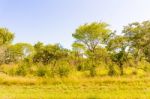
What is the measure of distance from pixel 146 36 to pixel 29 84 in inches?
836

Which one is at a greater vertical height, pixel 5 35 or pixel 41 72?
pixel 5 35

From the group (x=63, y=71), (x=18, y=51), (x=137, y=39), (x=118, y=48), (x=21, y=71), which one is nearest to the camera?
(x=63, y=71)

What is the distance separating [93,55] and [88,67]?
10.8 metres

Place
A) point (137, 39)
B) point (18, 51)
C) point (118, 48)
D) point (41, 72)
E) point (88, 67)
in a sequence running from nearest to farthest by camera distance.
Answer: point (41, 72) → point (88, 67) → point (118, 48) → point (137, 39) → point (18, 51)

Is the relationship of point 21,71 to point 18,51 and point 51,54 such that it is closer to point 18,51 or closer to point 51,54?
point 51,54

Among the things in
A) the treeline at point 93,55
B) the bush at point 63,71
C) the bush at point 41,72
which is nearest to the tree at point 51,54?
the treeline at point 93,55

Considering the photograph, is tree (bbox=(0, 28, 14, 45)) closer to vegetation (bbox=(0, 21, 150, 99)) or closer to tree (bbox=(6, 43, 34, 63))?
vegetation (bbox=(0, 21, 150, 99))

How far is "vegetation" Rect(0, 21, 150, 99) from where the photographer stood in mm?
15727

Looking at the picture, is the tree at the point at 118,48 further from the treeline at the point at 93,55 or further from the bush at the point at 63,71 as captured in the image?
the bush at the point at 63,71

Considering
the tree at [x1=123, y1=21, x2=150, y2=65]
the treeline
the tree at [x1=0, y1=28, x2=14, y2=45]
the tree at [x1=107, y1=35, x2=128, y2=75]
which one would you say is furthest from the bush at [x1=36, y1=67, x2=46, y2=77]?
the tree at [x1=0, y1=28, x2=14, y2=45]

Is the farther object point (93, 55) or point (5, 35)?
point (5, 35)

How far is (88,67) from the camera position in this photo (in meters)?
28.1

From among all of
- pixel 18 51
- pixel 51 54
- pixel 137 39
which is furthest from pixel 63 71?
pixel 18 51

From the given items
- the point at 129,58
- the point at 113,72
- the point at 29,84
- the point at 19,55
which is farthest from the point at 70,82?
the point at 19,55
